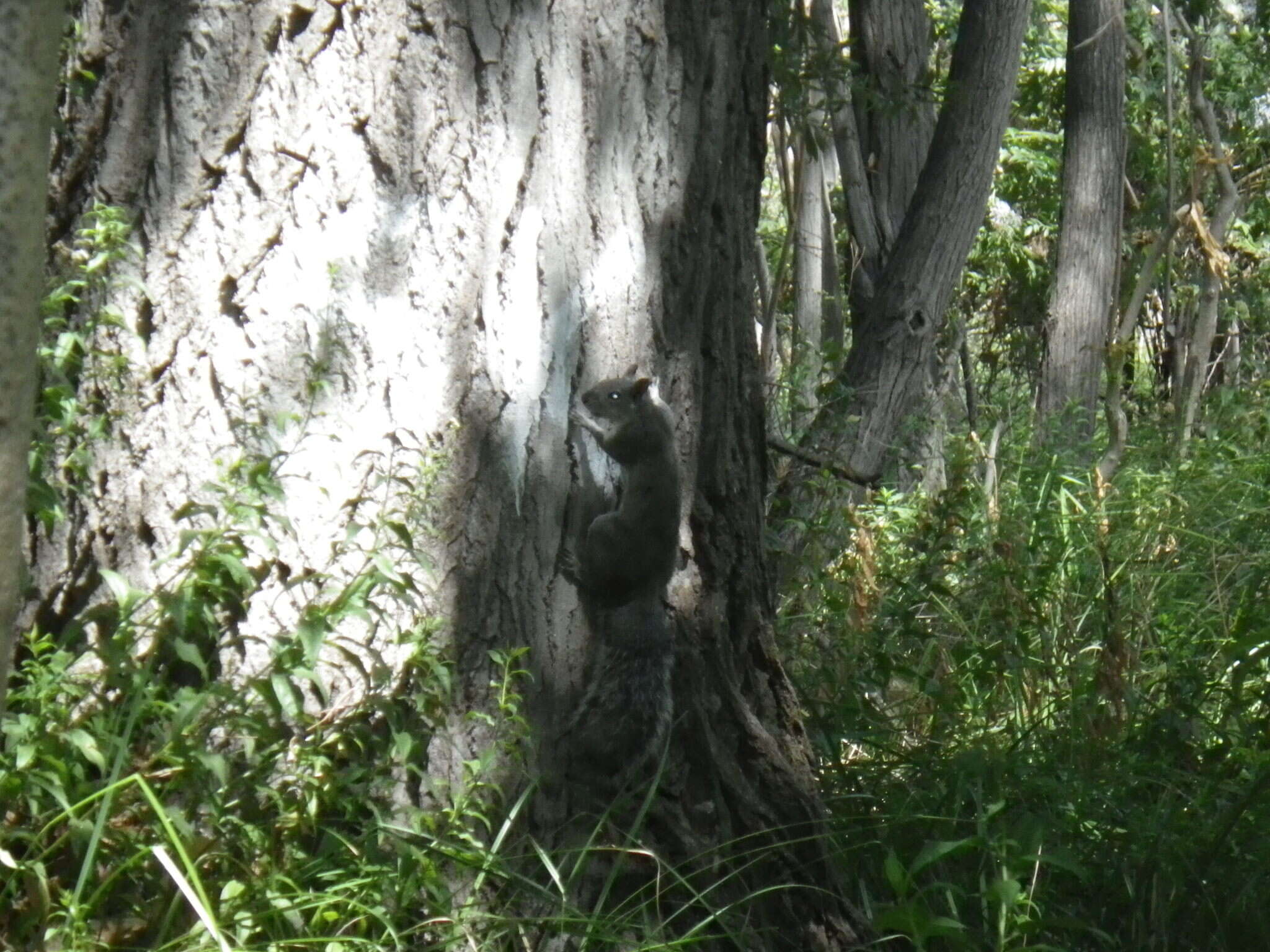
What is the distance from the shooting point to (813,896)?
323 cm

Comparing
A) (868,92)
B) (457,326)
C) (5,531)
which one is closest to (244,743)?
(457,326)

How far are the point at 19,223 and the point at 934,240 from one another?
634 cm

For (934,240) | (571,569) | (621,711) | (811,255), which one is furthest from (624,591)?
(811,255)

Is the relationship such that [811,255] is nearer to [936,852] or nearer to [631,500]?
[631,500]

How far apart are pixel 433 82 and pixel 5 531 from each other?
174 centimetres

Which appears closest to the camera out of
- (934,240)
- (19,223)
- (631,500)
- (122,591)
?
(19,223)

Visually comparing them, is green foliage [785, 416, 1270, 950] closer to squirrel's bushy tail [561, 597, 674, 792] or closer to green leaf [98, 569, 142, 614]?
squirrel's bushy tail [561, 597, 674, 792]

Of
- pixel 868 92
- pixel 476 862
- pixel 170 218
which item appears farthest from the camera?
pixel 868 92

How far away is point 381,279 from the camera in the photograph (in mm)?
2768

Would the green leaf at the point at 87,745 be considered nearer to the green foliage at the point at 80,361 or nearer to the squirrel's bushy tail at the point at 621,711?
the green foliage at the point at 80,361

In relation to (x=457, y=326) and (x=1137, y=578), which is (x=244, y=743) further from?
(x=1137, y=578)

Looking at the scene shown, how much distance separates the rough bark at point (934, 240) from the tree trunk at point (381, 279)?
3.99m

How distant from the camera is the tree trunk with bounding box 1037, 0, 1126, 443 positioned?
9727 millimetres

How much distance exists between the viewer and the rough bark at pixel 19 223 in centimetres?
124
